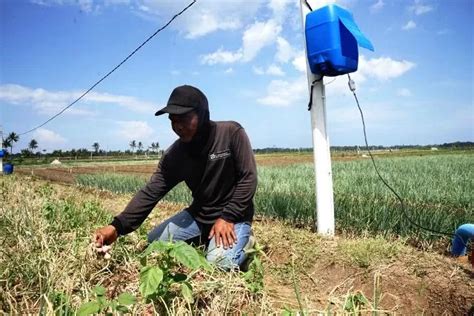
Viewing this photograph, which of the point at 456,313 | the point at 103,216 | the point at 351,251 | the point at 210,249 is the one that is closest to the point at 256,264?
the point at 210,249

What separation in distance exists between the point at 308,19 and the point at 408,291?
2.22 m

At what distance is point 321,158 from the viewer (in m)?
3.20

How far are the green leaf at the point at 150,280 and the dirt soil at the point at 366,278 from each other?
0.80m

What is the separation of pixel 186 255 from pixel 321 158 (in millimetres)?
1955

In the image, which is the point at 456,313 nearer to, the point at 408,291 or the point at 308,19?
the point at 408,291

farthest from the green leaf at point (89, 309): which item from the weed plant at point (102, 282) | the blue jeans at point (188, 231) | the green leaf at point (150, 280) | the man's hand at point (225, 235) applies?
the blue jeans at point (188, 231)

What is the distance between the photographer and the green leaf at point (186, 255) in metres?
1.50

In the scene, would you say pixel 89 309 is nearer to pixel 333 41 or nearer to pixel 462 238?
pixel 333 41

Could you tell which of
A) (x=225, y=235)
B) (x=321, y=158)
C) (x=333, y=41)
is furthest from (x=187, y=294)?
(x=333, y=41)

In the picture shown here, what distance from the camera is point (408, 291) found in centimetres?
236

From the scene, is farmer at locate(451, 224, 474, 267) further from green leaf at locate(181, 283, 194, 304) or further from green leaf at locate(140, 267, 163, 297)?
green leaf at locate(140, 267, 163, 297)

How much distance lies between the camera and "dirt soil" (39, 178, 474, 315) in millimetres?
2268

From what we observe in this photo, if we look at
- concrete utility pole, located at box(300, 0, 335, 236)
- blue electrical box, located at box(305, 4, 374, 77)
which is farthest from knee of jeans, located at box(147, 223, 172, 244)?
blue electrical box, located at box(305, 4, 374, 77)

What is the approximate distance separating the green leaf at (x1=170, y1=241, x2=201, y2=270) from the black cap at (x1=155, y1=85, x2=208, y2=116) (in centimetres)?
102
